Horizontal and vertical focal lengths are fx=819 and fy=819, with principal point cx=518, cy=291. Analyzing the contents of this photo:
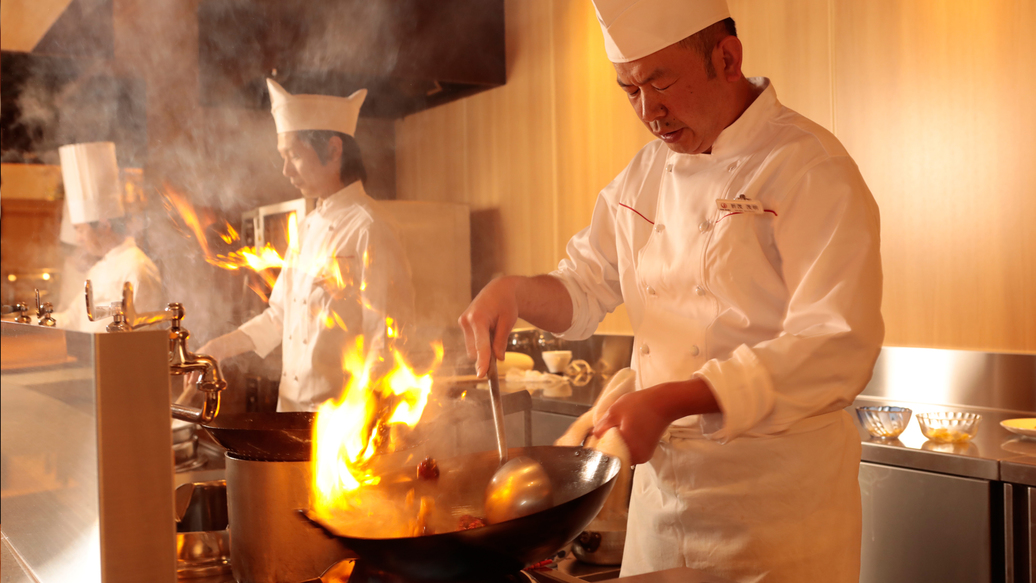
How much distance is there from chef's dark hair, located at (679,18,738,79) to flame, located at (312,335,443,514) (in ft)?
2.11

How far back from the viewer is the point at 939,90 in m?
2.32

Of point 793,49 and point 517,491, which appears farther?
point 793,49

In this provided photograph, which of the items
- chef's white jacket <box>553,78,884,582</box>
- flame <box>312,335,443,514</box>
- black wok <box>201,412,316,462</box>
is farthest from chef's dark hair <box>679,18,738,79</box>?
black wok <box>201,412,316,462</box>

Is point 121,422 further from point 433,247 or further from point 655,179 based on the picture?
point 433,247

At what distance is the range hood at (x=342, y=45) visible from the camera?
3873 mm

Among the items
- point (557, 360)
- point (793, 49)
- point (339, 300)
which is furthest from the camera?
point (557, 360)

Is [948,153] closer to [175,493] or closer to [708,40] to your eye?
[708,40]

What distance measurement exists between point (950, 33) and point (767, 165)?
1.42 metres

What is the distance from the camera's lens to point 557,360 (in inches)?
133

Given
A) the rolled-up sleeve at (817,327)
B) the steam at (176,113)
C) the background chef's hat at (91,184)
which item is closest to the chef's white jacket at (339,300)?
the background chef's hat at (91,184)

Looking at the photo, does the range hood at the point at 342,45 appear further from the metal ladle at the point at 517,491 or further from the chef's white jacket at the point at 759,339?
the metal ladle at the point at 517,491

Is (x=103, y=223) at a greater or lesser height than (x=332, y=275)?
greater

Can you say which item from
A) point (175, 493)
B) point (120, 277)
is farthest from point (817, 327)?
point (120, 277)

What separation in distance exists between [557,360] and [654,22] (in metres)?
2.28
